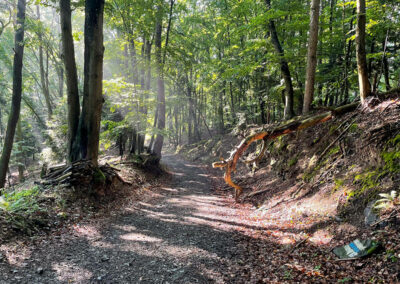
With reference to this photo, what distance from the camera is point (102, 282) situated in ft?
11.6

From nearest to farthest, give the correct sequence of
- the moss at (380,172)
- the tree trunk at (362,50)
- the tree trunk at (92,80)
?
the moss at (380,172), the tree trunk at (362,50), the tree trunk at (92,80)

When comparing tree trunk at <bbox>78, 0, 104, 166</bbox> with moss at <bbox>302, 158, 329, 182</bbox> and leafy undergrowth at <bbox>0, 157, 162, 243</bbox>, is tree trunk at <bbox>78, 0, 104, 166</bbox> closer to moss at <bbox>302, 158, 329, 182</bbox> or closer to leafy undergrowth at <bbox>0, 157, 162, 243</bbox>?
leafy undergrowth at <bbox>0, 157, 162, 243</bbox>

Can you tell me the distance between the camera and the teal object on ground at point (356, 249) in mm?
3596

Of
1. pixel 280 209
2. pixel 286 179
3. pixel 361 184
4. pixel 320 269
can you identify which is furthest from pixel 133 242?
pixel 286 179

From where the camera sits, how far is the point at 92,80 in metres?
7.73

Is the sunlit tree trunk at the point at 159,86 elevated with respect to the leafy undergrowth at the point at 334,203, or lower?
elevated

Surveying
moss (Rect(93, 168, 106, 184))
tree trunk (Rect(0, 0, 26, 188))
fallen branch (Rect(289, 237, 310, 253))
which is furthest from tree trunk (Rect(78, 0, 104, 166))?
fallen branch (Rect(289, 237, 310, 253))

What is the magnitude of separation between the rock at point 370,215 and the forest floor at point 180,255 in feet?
0.91

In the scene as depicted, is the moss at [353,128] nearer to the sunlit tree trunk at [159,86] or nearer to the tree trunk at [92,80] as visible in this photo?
the tree trunk at [92,80]

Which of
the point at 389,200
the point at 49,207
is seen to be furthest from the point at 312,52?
the point at 49,207

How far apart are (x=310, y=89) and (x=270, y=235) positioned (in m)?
6.21

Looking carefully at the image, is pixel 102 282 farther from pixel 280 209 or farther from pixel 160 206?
pixel 280 209

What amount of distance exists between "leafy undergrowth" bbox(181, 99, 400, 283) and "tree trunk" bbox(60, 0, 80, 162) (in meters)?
6.87

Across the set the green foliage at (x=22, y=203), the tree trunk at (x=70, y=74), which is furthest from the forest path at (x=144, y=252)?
the tree trunk at (x=70, y=74)
